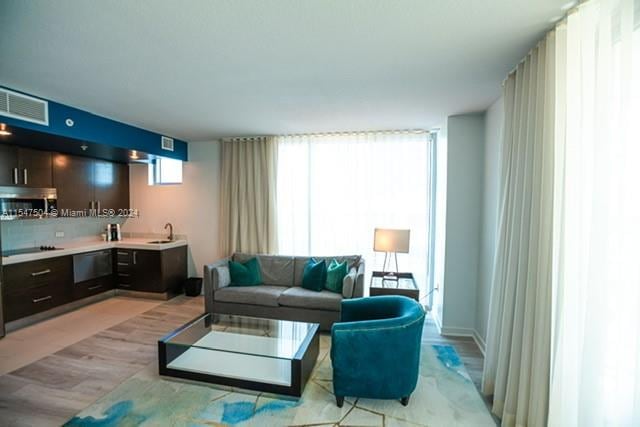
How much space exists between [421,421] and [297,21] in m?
2.81

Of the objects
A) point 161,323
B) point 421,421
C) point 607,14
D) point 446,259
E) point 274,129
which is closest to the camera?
point 607,14

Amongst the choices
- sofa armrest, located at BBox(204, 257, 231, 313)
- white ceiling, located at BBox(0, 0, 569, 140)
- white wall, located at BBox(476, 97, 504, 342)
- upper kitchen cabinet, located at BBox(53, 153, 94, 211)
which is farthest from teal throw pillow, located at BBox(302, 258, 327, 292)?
upper kitchen cabinet, located at BBox(53, 153, 94, 211)

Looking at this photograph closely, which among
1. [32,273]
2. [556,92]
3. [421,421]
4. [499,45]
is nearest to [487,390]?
[421,421]

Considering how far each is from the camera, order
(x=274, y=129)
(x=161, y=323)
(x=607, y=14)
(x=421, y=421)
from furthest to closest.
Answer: (x=274, y=129)
(x=161, y=323)
(x=421, y=421)
(x=607, y=14)

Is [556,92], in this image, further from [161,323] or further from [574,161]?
[161,323]

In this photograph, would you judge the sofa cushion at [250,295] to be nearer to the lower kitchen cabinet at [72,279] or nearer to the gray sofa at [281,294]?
the gray sofa at [281,294]

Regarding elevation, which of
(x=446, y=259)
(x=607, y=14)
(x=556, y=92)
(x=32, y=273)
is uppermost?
(x=607, y=14)

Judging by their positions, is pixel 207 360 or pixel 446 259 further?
pixel 446 259

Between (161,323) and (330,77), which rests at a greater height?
(330,77)

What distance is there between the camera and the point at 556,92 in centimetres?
175

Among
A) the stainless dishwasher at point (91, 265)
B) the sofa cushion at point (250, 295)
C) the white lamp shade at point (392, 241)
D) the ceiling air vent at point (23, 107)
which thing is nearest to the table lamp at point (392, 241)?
the white lamp shade at point (392, 241)

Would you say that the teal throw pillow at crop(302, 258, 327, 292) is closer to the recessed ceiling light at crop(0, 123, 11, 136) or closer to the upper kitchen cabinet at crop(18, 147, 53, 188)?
the recessed ceiling light at crop(0, 123, 11, 136)

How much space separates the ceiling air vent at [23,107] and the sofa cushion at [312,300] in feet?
10.4

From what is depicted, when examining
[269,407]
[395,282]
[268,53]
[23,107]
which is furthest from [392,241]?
[23,107]
